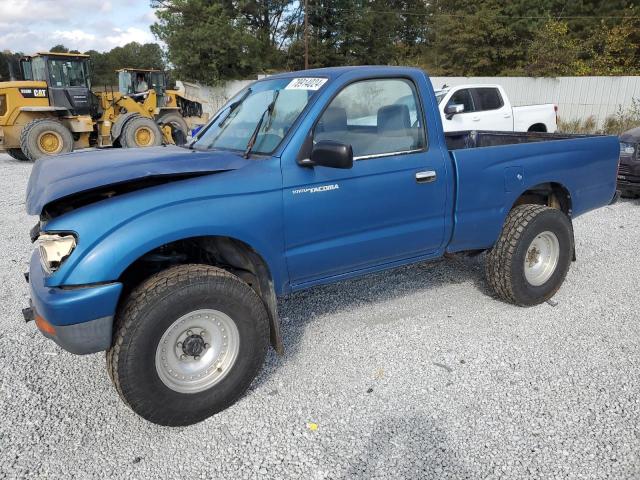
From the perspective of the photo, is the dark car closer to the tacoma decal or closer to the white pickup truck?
the white pickup truck

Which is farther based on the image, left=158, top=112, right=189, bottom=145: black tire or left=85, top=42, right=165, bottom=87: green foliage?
left=85, top=42, right=165, bottom=87: green foliage

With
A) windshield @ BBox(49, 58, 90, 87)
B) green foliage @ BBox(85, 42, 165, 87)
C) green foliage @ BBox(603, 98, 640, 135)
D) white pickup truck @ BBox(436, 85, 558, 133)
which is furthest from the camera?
green foliage @ BBox(85, 42, 165, 87)

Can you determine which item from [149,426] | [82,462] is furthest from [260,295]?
[82,462]

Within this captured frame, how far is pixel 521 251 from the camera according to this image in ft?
13.7

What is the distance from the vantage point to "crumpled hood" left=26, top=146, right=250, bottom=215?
2652mm

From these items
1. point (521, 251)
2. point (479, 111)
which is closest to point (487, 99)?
point (479, 111)

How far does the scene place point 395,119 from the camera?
11.9 ft

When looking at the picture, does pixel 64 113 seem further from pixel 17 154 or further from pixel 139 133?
pixel 139 133

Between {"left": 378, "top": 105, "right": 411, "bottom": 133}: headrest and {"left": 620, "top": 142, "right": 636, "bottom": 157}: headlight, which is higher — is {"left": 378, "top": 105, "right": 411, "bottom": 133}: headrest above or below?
above

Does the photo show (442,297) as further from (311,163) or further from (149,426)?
(149,426)

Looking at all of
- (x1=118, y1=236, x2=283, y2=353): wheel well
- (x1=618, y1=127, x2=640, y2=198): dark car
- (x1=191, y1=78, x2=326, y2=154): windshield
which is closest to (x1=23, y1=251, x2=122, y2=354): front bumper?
(x1=118, y1=236, x2=283, y2=353): wheel well

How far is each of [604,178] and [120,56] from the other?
70338mm

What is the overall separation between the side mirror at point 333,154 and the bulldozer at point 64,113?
1035cm

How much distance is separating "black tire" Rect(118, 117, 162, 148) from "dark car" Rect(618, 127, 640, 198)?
11486 millimetres
